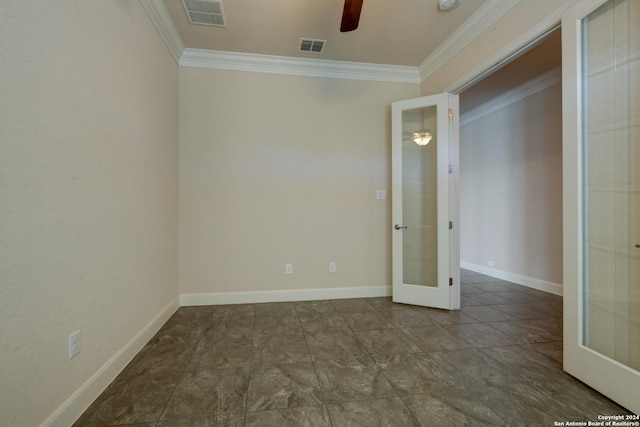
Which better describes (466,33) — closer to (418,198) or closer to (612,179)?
(418,198)

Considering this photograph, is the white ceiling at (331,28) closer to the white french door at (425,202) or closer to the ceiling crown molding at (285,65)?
the ceiling crown molding at (285,65)

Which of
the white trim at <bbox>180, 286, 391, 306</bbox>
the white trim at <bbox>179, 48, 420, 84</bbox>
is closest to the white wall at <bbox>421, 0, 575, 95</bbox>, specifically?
the white trim at <bbox>179, 48, 420, 84</bbox>

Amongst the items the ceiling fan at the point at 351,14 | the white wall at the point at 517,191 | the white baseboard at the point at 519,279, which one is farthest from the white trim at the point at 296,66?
the white baseboard at the point at 519,279

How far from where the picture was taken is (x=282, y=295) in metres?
3.25

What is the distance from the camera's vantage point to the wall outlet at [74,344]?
1.38 m

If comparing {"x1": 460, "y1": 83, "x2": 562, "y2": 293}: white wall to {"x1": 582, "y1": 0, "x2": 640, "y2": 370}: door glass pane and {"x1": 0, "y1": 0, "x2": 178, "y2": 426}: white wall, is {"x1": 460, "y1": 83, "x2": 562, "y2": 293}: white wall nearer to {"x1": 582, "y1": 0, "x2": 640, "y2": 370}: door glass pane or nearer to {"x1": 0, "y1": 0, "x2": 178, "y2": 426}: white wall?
{"x1": 582, "y1": 0, "x2": 640, "y2": 370}: door glass pane

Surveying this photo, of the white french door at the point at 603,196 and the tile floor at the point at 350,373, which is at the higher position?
the white french door at the point at 603,196

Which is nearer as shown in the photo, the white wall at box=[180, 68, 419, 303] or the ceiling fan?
the ceiling fan

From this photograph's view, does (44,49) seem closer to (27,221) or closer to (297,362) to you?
(27,221)

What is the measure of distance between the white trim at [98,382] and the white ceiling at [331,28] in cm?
279

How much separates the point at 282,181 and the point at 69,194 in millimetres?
2074

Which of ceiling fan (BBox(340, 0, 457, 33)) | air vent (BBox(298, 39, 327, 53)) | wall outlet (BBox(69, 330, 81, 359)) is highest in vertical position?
air vent (BBox(298, 39, 327, 53))

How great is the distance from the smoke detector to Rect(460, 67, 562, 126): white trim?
207 centimetres

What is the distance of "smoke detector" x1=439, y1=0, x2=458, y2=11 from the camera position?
228 centimetres
